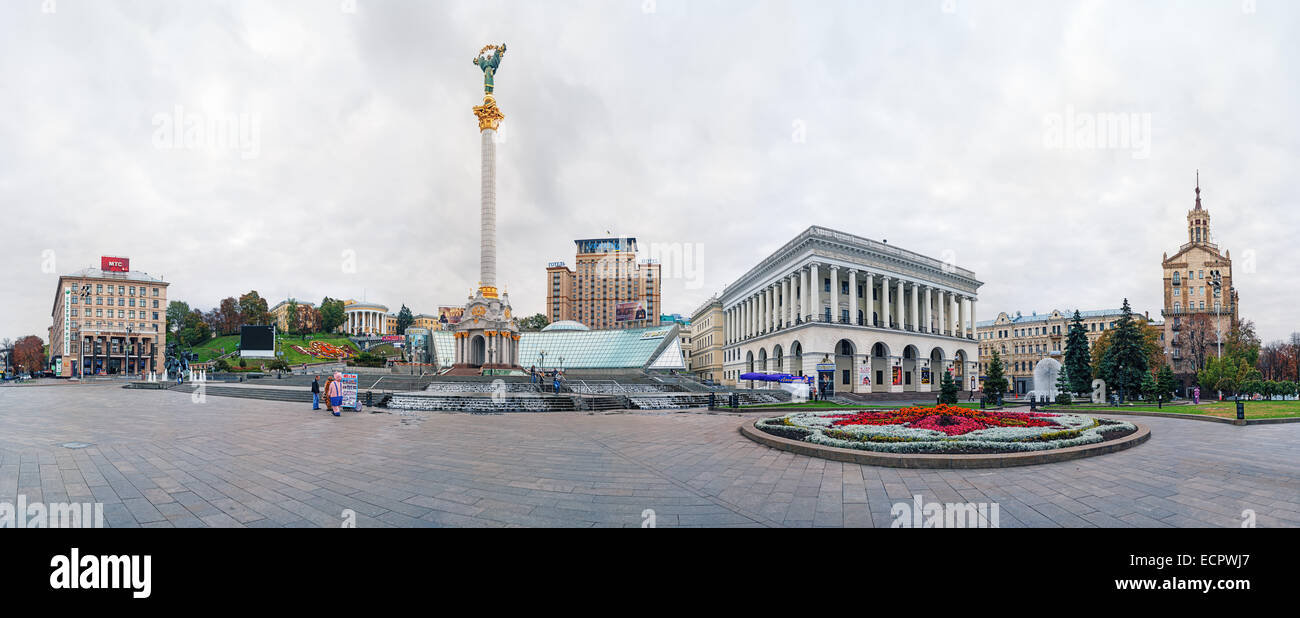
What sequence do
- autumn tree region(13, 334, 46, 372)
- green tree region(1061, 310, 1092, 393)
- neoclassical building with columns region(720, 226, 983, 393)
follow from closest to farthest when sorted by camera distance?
green tree region(1061, 310, 1092, 393), neoclassical building with columns region(720, 226, 983, 393), autumn tree region(13, 334, 46, 372)

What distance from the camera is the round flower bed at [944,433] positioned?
32.0 ft

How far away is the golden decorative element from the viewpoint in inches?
2159

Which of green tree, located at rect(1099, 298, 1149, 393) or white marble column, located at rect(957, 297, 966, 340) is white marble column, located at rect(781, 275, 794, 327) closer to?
white marble column, located at rect(957, 297, 966, 340)

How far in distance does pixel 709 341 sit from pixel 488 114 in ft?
154

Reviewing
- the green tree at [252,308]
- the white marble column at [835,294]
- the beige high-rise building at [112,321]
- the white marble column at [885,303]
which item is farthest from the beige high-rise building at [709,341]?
the green tree at [252,308]

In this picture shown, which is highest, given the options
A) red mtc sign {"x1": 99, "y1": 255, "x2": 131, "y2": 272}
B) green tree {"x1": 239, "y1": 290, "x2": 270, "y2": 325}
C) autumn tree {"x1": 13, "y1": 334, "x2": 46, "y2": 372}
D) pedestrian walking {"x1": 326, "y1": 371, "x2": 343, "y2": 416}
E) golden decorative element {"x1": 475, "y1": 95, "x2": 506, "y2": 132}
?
golden decorative element {"x1": 475, "y1": 95, "x2": 506, "y2": 132}

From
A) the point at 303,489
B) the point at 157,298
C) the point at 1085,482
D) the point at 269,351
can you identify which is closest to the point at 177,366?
the point at 269,351

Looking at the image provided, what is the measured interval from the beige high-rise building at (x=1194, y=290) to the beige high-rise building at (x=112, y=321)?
504 ft

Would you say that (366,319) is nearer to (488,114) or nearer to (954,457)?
(488,114)

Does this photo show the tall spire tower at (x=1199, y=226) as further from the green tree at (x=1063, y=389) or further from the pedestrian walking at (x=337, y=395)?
A: the pedestrian walking at (x=337, y=395)

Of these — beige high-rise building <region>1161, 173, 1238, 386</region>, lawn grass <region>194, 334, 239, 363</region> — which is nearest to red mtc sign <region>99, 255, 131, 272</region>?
lawn grass <region>194, 334, 239, 363</region>

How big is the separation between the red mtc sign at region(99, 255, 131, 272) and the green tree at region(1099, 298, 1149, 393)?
5342 inches
